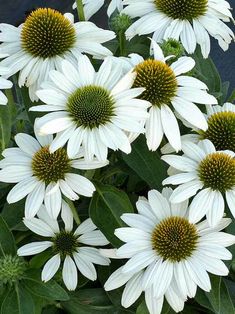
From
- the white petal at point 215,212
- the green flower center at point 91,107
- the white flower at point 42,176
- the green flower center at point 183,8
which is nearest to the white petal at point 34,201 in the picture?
the white flower at point 42,176

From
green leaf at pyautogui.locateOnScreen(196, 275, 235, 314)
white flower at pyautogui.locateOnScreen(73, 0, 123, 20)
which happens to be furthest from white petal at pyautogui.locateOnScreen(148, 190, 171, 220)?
white flower at pyautogui.locateOnScreen(73, 0, 123, 20)

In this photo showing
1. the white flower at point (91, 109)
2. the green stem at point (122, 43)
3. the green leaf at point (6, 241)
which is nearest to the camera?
the white flower at point (91, 109)

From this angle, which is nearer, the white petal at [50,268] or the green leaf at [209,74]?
the white petal at [50,268]

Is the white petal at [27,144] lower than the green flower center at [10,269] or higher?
higher

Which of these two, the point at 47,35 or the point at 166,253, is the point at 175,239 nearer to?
the point at 166,253

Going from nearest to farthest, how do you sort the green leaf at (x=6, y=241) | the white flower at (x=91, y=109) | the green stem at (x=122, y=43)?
the white flower at (x=91, y=109) → the green leaf at (x=6, y=241) → the green stem at (x=122, y=43)

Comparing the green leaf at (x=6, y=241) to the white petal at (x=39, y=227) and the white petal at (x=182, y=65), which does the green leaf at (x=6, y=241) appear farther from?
the white petal at (x=182, y=65)

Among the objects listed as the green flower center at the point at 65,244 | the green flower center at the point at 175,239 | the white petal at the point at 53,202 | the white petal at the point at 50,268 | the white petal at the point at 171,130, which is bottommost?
the green flower center at the point at 65,244
